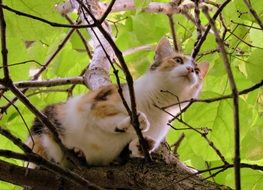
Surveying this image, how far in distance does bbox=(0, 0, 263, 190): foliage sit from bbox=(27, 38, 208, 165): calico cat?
15 centimetres

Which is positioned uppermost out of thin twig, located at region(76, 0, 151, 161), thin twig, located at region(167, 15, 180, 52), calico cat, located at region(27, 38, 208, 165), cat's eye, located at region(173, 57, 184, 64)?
thin twig, located at region(167, 15, 180, 52)

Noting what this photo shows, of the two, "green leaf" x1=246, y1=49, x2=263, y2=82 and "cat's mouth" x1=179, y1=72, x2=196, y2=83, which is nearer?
"green leaf" x1=246, y1=49, x2=263, y2=82

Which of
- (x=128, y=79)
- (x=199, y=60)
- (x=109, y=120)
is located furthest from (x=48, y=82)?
(x=128, y=79)

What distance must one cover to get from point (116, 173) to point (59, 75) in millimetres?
1424

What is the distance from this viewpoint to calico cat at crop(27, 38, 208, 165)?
213cm

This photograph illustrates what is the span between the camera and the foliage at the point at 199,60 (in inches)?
78.7

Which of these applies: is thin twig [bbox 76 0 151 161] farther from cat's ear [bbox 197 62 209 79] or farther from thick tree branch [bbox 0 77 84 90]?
cat's ear [bbox 197 62 209 79]

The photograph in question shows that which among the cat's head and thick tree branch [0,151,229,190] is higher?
the cat's head

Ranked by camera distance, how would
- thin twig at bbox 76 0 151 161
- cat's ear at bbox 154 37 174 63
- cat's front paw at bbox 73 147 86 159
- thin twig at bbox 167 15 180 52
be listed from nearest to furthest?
thin twig at bbox 76 0 151 161, cat's front paw at bbox 73 147 86 159, cat's ear at bbox 154 37 174 63, thin twig at bbox 167 15 180 52

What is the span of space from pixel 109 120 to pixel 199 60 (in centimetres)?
75

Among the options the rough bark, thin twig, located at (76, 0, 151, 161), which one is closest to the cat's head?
the rough bark

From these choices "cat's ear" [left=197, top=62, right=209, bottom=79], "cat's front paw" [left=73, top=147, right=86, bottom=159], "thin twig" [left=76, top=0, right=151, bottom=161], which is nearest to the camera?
"thin twig" [left=76, top=0, right=151, bottom=161]

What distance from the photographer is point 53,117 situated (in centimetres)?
232

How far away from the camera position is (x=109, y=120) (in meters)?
2.12
